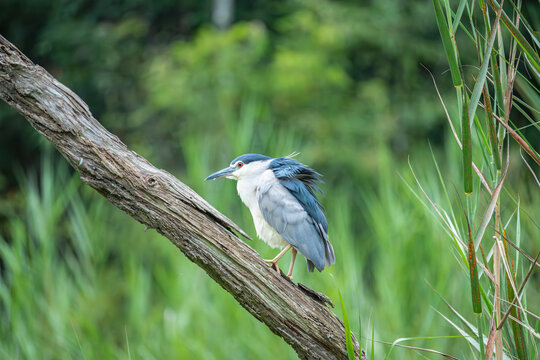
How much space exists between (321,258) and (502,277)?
69cm

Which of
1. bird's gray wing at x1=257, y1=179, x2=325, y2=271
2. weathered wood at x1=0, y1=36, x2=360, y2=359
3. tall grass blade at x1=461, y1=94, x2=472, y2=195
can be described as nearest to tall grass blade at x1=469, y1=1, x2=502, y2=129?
tall grass blade at x1=461, y1=94, x2=472, y2=195

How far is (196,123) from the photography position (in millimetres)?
6816

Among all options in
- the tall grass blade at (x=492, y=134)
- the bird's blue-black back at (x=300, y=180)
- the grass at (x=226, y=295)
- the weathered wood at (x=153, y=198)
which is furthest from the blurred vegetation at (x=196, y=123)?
the tall grass blade at (x=492, y=134)

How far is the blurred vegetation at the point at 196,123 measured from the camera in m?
3.96

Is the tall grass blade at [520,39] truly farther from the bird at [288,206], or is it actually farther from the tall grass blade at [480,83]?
the bird at [288,206]

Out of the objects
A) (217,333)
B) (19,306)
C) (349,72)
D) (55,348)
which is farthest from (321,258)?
(349,72)

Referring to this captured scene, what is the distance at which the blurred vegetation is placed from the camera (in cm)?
396

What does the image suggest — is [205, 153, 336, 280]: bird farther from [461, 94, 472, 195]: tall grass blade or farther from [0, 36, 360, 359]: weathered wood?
[461, 94, 472, 195]: tall grass blade

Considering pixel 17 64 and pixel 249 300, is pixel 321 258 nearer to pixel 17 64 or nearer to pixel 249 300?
pixel 249 300

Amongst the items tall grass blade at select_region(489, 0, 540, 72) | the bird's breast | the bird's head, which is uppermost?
tall grass blade at select_region(489, 0, 540, 72)

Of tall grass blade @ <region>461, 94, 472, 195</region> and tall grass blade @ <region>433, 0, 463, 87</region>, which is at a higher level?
tall grass blade @ <region>433, 0, 463, 87</region>

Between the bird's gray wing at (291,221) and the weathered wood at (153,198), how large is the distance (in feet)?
1.20

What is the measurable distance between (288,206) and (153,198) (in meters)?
0.60

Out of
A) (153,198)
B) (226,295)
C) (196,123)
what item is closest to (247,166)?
(153,198)
